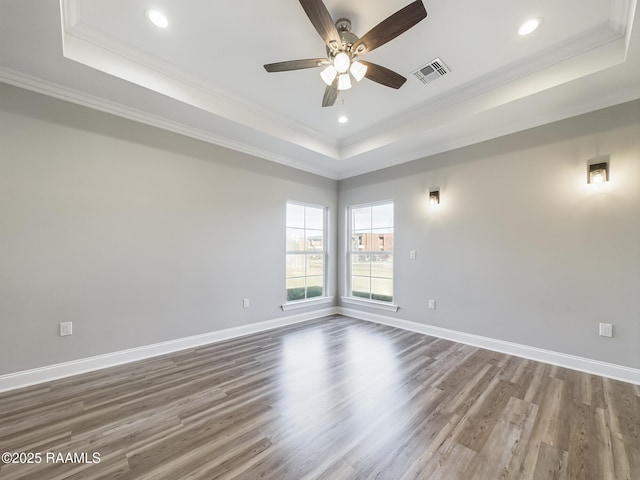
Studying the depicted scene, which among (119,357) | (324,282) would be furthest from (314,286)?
(119,357)

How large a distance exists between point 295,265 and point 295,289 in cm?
42

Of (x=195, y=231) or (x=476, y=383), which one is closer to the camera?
(x=476, y=383)

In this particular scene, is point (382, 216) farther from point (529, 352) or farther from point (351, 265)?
point (529, 352)

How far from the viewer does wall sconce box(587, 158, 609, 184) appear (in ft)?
8.71

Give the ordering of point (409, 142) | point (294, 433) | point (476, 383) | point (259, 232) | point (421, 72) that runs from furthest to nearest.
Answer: point (259, 232)
point (409, 142)
point (421, 72)
point (476, 383)
point (294, 433)

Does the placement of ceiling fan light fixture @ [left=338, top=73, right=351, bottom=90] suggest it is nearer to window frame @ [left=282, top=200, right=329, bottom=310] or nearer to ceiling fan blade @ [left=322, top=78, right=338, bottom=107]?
ceiling fan blade @ [left=322, top=78, right=338, bottom=107]

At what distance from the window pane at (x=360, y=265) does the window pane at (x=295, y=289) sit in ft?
3.45

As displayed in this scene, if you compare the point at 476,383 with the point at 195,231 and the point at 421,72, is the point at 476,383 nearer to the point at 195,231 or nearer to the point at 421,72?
the point at 421,72

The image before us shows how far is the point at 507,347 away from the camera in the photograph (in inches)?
127

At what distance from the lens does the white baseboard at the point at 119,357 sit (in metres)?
2.38

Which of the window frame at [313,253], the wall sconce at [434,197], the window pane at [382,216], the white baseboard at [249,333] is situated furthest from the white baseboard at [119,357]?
the wall sconce at [434,197]

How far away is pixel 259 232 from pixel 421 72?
2.88m

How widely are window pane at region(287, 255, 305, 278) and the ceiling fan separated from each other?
9.16 feet

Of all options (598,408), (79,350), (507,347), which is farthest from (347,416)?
(79,350)
